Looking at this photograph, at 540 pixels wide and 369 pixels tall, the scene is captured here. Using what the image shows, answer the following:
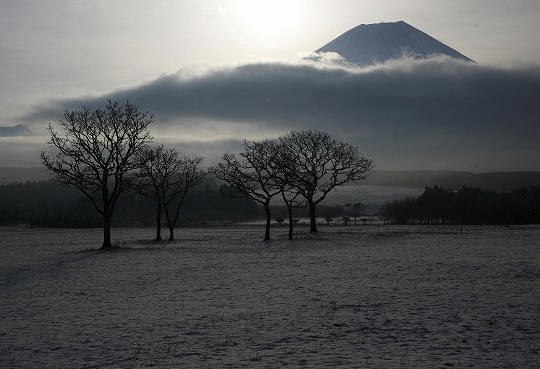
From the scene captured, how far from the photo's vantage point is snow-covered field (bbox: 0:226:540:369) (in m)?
11.8

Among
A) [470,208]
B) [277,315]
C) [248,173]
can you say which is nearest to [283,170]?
[248,173]

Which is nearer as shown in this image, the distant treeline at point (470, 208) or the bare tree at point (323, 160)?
the bare tree at point (323, 160)

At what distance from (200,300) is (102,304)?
3775 mm

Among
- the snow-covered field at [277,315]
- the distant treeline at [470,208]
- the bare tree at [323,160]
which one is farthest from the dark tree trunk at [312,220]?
the distant treeline at [470,208]

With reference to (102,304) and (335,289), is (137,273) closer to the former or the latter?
(102,304)

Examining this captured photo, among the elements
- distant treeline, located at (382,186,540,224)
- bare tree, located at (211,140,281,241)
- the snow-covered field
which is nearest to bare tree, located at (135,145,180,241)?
bare tree, located at (211,140,281,241)

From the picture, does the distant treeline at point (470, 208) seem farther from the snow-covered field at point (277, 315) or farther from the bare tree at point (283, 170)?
the snow-covered field at point (277, 315)

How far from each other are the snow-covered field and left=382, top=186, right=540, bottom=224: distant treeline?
78166 mm

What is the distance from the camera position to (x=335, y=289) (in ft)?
68.7

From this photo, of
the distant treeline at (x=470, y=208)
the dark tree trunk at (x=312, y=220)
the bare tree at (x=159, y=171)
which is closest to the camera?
the bare tree at (x=159, y=171)

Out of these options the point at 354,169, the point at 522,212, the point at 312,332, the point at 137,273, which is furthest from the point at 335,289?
the point at 522,212

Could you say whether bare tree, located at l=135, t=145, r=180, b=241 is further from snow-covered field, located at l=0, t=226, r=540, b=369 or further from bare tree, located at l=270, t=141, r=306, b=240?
snow-covered field, located at l=0, t=226, r=540, b=369

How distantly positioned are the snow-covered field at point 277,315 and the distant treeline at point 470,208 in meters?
78.2

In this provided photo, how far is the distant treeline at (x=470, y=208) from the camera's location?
360 ft
